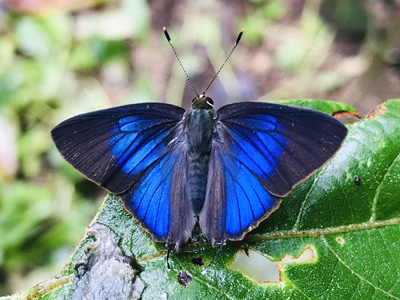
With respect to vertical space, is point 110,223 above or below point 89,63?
below

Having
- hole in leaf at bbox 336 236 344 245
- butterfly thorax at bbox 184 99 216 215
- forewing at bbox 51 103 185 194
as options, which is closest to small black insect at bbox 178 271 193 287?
butterfly thorax at bbox 184 99 216 215

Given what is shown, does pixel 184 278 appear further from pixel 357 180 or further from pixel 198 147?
pixel 357 180

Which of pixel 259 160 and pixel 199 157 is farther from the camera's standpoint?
pixel 199 157

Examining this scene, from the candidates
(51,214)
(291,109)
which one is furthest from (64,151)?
(51,214)

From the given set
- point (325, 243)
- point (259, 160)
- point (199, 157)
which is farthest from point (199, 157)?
point (325, 243)

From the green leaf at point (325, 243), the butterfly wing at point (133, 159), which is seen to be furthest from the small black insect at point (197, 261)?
the butterfly wing at point (133, 159)

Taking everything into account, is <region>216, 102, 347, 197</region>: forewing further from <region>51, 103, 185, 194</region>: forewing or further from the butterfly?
<region>51, 103, 185, 194</region>: forewing

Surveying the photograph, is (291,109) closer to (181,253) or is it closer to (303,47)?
(181,253)
